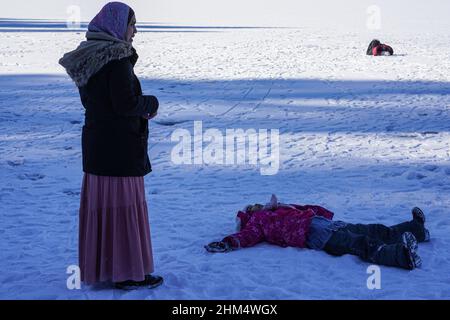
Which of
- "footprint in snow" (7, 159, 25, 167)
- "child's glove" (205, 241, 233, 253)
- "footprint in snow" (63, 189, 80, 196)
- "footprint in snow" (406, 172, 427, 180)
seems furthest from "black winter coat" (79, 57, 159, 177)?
"footprint in snow" (7, 159, 25, 167)

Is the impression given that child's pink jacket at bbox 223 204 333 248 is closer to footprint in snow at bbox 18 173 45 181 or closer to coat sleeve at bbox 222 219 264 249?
coat sleeve at bbox 222 219 264 249

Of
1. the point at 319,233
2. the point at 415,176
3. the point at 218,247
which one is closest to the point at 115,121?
the point at 218,247

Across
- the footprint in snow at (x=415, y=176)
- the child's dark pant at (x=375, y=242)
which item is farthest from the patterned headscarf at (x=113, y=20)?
the footprint in snow at (x=415, y=176)

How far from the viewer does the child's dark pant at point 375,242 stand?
15.5 ft

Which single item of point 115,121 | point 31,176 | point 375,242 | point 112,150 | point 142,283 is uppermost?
point 115,121

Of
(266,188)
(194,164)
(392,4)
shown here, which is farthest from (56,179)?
(392,4)

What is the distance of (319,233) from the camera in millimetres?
5078

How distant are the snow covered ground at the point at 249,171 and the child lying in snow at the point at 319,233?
8cm

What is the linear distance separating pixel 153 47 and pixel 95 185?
1930 centimetres

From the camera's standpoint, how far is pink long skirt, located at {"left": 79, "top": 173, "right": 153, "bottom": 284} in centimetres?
413

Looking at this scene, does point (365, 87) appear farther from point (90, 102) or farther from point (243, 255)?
point (90, 102)

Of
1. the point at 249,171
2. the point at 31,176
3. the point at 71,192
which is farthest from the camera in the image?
the point at 249,171

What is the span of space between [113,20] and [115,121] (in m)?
0.61

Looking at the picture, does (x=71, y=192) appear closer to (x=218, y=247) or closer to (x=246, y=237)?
(x=218, y=247)
